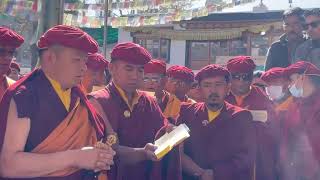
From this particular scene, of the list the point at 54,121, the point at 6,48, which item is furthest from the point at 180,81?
the point at 54,121

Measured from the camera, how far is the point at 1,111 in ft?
8.47

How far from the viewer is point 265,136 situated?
4.64m

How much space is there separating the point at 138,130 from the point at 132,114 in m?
0.12

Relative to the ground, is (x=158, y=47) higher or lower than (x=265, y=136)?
higher

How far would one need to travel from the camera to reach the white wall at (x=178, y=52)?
17969 mm

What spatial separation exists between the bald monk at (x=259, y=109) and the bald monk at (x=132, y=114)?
3.18 feet

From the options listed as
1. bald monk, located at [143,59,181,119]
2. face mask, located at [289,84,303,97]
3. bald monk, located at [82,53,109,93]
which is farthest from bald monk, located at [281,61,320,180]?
bald monk, located at [82,53,109,93]

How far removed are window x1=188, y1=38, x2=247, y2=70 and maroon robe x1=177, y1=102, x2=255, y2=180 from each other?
13.1m

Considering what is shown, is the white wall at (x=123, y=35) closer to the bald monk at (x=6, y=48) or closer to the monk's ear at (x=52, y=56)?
the bald monk at (x=6, y=48)

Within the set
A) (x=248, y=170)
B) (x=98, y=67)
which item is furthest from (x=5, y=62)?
(x=248, y=170)

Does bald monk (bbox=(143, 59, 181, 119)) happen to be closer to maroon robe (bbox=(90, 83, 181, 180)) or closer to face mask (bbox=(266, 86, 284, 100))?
face mask (bbox=(266, 86, 284, 100))

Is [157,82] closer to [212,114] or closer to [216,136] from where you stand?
[212,114]

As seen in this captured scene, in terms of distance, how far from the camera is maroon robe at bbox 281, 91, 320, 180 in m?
4.43

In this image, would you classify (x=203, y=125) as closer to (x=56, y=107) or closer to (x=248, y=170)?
(x=248, y=170)
